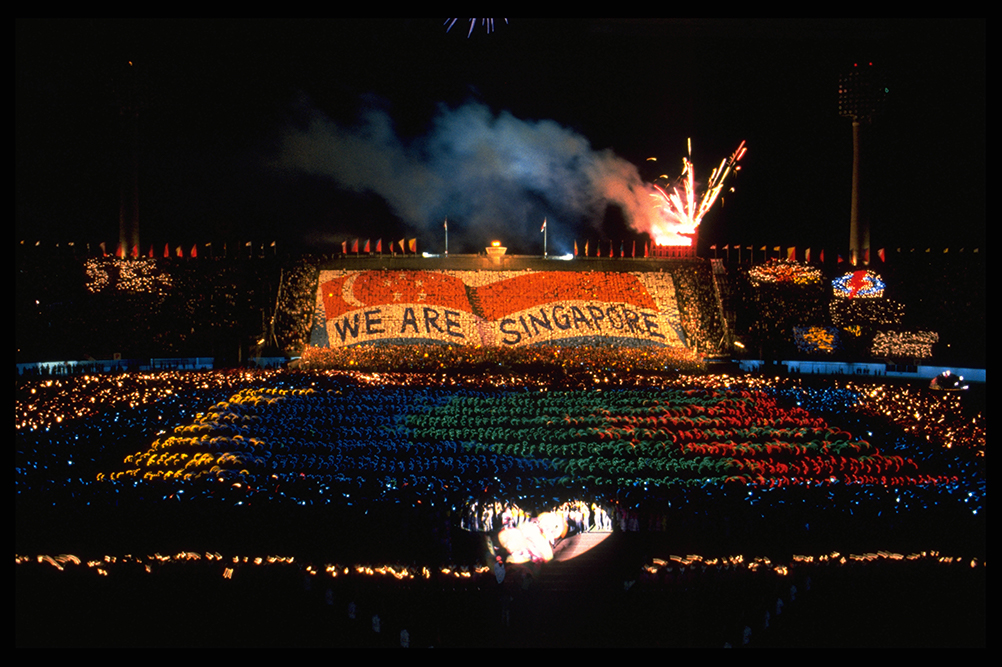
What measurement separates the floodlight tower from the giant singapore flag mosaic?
1076 cm

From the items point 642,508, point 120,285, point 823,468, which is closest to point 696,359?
point 823,468

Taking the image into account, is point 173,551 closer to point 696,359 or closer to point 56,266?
point 696,359

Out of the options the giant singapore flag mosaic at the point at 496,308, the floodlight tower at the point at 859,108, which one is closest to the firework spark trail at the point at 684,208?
the giant singapore flag mosaic at the point at 496,308

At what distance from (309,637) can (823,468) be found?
9524mm

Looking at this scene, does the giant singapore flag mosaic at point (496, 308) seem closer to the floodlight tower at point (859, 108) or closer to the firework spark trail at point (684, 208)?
the firework spark trail at point (684, 208)

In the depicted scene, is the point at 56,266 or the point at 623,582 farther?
the point at 56,266

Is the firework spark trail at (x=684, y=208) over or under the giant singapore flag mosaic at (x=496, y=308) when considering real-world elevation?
over

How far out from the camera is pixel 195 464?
1113cm

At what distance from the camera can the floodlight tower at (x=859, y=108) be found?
2920 cm

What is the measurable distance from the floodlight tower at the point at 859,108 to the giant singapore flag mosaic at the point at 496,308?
1076cm

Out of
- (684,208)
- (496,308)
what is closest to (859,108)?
(684,208)

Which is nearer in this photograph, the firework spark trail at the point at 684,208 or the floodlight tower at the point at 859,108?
the floodlight tower at the point at 859,108

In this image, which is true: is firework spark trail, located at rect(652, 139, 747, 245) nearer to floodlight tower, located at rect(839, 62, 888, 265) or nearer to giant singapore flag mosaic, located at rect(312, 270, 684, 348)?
giant singapore flag mosaic, located at rect(312, 270, 684, 348)

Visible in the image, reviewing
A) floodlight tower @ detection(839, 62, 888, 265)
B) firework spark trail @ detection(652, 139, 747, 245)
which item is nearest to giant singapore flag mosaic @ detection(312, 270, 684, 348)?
firework spark trail @ detection(652, 139, 747, 245)
